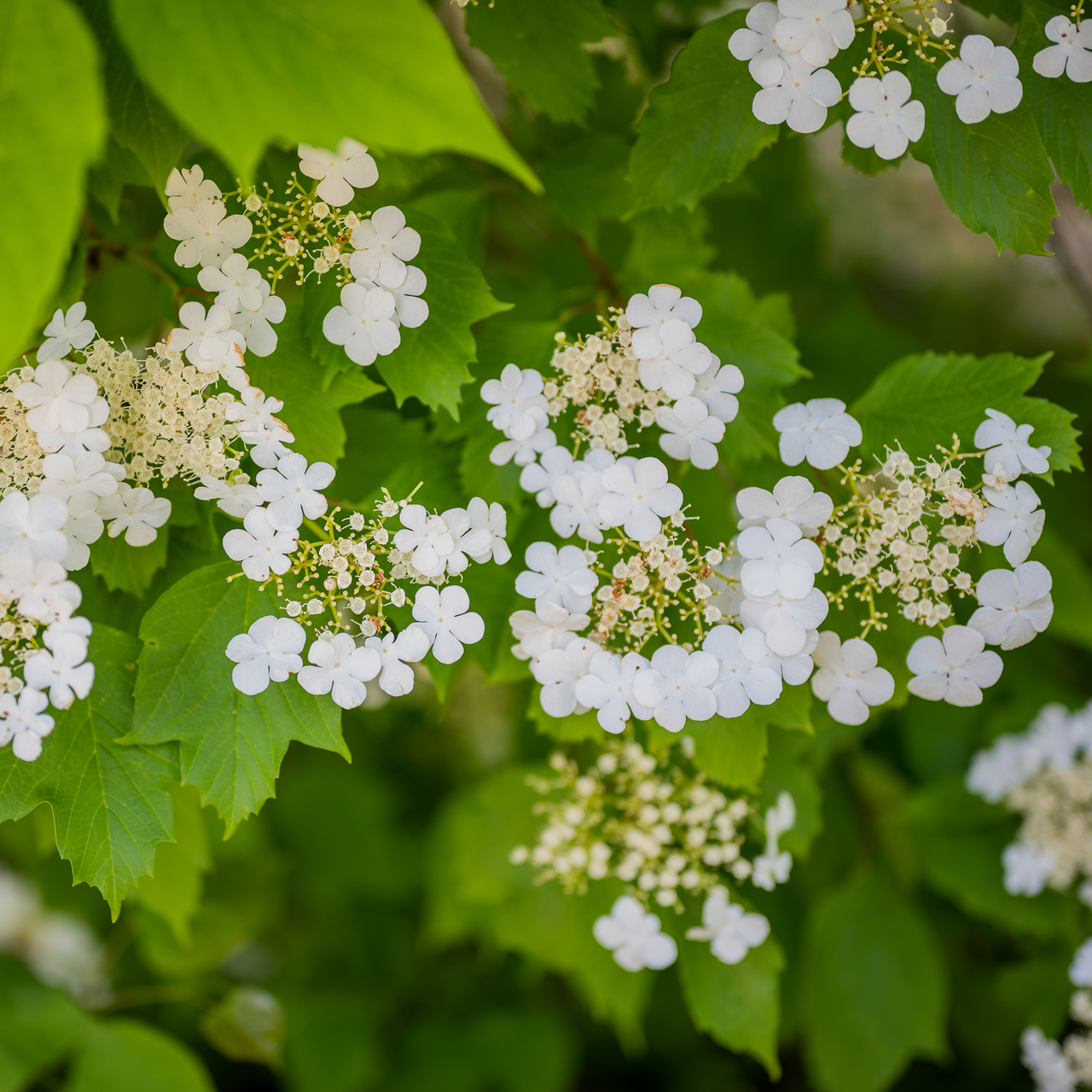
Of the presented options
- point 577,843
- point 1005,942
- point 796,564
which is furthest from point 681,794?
point 1005,942

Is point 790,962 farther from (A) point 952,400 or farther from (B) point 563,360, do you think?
(B) point 563,360

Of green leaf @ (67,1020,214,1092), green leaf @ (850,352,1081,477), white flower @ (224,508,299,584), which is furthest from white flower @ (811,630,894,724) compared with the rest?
green leaf @ (67,1020,214,1092)

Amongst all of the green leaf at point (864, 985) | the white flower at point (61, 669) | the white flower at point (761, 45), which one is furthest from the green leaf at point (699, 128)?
the green leaf at point (864, 985)

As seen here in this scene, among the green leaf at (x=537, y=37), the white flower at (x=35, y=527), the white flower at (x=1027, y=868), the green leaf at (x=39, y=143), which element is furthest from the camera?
the white flower at (x=1027, y=868)

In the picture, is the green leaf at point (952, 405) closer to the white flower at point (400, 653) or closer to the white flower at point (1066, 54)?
the white flower at point (1066, 54)

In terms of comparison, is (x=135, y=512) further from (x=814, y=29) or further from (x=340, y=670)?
(x=814, y=29)

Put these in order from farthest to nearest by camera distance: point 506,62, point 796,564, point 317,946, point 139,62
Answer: point 317,946 → point 506,62 → point 796,564 → point 139,62

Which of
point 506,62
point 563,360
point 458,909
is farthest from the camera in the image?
point 458,909
